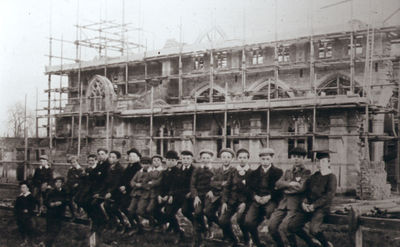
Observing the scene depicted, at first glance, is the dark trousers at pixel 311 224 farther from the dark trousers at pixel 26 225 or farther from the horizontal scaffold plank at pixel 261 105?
the horizontal scaffold plank at pixel 261 105

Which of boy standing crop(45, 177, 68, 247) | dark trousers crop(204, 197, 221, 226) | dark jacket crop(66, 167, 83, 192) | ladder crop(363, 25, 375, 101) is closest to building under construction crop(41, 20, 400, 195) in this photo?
ladder crop(363, 25, 375, 101)

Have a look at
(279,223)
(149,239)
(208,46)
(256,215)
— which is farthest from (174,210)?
(208,46)

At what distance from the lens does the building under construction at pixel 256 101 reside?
2261 cm

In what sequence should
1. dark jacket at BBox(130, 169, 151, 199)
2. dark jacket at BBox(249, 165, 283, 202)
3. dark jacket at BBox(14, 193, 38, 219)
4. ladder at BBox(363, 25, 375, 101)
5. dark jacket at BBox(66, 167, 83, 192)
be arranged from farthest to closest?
ladder at BBox(363, 25, 375, 101)
dark jacket at BBox(66, 167, 83, 192)
dark jacket at BBox(14, 193, 38, 219)
dark jacket at BBox(130, 169, 151, 199)
dark jacket at BBox(249, 165, 283, 202)

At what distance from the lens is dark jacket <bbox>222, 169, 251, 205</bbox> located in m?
9.17

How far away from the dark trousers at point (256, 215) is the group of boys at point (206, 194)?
0.02m

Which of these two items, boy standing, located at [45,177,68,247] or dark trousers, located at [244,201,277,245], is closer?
dark trousers, located at [244,201,277,245]

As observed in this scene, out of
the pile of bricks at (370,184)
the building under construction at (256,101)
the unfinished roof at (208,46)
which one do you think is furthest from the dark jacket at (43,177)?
the unfinished roof at (208,46)

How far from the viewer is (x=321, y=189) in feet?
25.9

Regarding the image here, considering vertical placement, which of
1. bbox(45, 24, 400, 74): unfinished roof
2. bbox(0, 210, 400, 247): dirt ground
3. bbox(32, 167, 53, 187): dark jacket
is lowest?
bbox(0, 210, 400, 247): dirt ground

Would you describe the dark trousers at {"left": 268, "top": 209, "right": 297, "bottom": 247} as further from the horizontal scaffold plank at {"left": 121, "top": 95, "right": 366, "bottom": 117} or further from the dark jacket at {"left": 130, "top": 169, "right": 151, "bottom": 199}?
the horizontal scaffold plank at {"left": 121, "top": 95, "right": 366, "bottom": 117}

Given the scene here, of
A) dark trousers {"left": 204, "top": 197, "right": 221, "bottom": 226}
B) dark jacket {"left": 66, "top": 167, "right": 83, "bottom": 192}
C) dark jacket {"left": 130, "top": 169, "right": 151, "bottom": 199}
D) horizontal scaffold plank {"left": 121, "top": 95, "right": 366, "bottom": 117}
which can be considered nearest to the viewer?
dark trousers {"left": 204, "top": 197, "right": 221, "bottom": 226}

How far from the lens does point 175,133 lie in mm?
27797

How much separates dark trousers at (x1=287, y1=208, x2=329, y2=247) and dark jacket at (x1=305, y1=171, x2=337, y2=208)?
0.12 metres
